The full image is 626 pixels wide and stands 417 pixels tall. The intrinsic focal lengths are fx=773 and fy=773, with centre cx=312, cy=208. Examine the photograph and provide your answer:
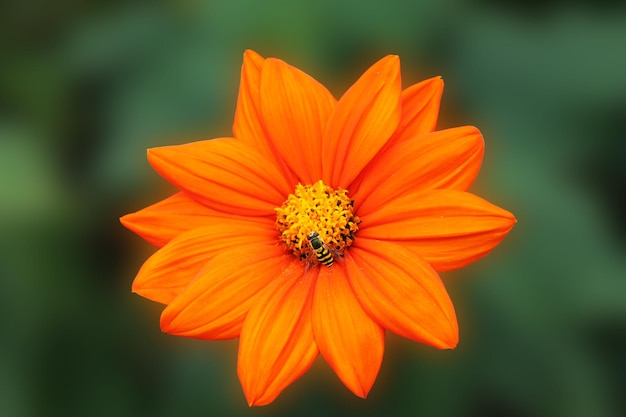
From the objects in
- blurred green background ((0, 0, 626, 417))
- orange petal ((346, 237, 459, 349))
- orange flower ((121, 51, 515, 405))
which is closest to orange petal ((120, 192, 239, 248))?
orange flower ((121, 51, 515, 405))

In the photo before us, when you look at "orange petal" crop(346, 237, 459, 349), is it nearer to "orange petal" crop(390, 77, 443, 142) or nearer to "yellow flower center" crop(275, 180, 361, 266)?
"yellow flower center" crop(275, 180, 361, 266)

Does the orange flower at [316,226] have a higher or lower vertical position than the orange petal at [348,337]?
higher

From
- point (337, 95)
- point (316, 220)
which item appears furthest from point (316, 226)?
point (337, 95)

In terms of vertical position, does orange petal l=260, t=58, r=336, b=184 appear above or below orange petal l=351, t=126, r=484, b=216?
above

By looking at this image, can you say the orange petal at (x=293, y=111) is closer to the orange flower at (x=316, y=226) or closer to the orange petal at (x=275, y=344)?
the orange flower at (x=316, y=226)

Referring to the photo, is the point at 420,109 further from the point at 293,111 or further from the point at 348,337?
the point at 348,337

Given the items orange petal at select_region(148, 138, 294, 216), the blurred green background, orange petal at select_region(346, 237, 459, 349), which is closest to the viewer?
orange petal at select_region(346, 237, 459, 349)

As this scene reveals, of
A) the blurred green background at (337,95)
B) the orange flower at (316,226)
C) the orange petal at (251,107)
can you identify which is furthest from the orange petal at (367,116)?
the blurred green background at (337,95)
